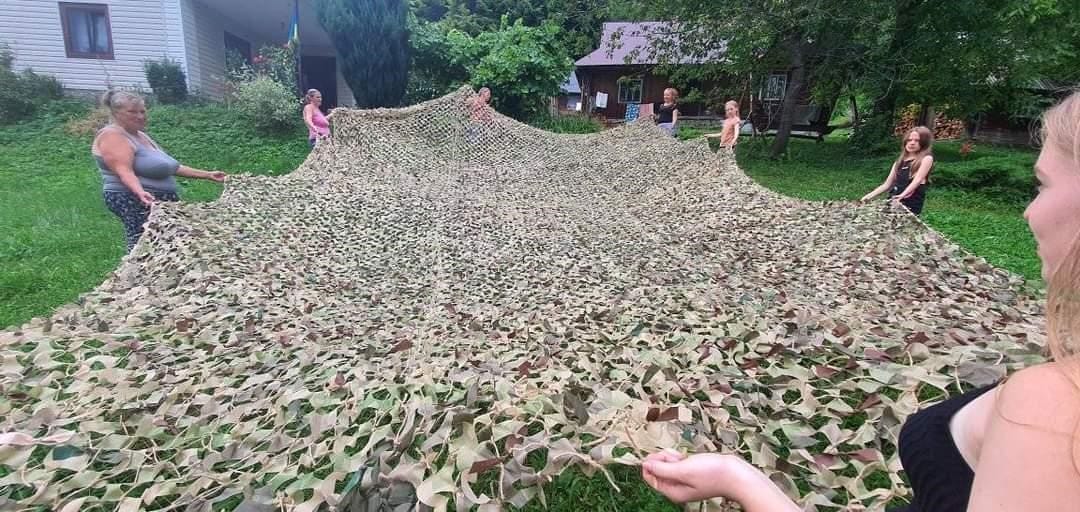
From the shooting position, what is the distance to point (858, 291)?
2494mm

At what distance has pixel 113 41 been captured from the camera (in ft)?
42.1

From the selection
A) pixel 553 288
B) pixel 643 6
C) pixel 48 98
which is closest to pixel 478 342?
pixel 553 288

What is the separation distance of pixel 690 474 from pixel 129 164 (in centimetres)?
374

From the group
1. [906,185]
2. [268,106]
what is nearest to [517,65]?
[268,106]

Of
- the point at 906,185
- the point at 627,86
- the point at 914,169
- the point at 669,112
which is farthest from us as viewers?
the point at 627,86

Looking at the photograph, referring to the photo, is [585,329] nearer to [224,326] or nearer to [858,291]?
[858,291]

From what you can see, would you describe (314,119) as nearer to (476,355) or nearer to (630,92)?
(476,355)

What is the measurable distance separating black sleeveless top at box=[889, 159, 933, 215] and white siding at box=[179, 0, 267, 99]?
48.3ft

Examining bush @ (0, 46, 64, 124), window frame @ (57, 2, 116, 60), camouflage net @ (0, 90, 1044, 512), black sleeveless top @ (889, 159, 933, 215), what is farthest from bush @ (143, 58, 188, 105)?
black sleeveless top @ (889, 159, 933, 215)

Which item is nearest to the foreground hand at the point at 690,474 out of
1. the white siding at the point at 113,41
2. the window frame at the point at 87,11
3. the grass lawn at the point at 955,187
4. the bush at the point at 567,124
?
the grass lawn at the point at 955,187

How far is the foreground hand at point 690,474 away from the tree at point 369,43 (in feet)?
35.9

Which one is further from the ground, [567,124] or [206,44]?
[206,44]

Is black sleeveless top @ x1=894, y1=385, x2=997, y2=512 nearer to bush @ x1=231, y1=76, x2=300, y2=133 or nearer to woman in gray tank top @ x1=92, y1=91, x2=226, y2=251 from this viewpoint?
woman in gray tank top @ x1=92, y1=91, x2=226, y2=251

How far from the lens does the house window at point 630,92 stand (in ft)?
68.0
